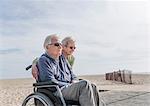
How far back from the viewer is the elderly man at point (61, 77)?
120 inches

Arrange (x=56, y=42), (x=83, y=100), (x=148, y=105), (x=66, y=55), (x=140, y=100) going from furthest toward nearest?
(x=140, y=100), (x=148, y=105), (x=66, y=55), (x=56, y=42), (x=83, y=100)

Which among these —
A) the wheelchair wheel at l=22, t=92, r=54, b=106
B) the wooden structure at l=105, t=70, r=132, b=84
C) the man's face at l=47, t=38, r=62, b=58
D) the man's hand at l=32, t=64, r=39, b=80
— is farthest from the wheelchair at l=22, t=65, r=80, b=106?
the wooden structure at l=105, t=70, r=132, b=84

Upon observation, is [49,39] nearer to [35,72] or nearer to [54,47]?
[54,47]

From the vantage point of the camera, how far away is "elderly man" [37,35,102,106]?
306 centimetres

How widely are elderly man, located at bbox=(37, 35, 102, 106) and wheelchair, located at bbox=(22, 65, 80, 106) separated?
0.06 meters

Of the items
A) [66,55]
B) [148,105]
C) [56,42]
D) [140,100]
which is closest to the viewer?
[56,42]

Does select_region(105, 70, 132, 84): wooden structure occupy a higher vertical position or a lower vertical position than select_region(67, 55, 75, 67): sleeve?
lower

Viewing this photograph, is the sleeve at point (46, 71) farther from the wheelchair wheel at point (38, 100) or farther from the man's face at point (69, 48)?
the man's face at point (69, 48)

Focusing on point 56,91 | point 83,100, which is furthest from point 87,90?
point 56,91

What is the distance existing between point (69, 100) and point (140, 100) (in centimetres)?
264

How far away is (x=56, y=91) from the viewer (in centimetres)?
316

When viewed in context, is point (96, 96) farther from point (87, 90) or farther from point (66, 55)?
point (66, 55)

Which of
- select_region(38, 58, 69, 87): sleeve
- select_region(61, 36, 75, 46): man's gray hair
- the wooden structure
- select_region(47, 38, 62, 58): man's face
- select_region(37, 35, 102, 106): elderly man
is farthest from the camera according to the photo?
the wooden structure

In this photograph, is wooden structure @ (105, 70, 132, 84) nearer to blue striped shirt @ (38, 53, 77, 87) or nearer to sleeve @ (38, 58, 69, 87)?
blue striped shirt @ (38, 53, 77, 87)
